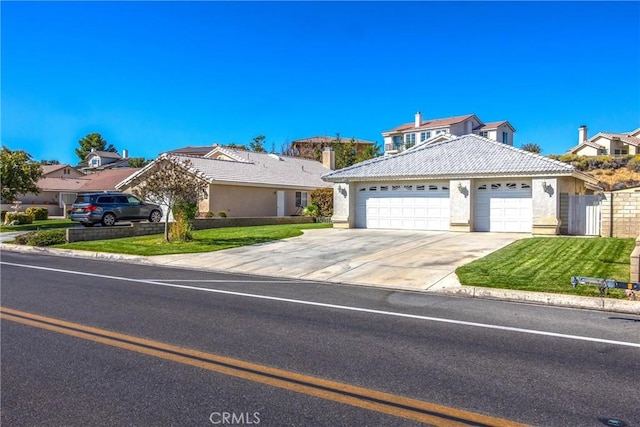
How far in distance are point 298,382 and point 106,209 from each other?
2348cm

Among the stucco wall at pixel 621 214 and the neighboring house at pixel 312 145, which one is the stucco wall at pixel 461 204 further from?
the neighboring house at pixel 312 145

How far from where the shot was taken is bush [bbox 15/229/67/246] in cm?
1942

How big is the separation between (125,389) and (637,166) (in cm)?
6308

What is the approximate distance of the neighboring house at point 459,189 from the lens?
769 inches

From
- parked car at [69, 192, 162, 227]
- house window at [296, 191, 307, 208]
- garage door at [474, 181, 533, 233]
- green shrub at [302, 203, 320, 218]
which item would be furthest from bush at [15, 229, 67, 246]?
house window at [296, 191, 307, 208]

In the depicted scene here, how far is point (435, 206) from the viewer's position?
22.3m

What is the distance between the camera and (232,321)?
7188mm

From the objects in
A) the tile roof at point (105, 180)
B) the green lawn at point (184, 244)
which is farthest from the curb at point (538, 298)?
the tile roof at point (105, 180)

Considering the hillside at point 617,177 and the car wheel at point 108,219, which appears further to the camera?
the hillside at point 617,177

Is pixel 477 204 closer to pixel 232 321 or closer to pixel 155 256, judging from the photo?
pixel 155 256

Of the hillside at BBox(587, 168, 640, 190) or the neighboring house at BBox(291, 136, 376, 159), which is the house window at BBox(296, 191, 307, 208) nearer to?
the hillside at BBox(587, 168, 640, 190)

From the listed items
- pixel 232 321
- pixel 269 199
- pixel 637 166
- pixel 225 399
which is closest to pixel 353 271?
pixel 232 321

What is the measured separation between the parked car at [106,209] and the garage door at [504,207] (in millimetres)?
16947

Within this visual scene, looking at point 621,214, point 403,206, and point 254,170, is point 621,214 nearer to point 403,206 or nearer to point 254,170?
point 403,206
